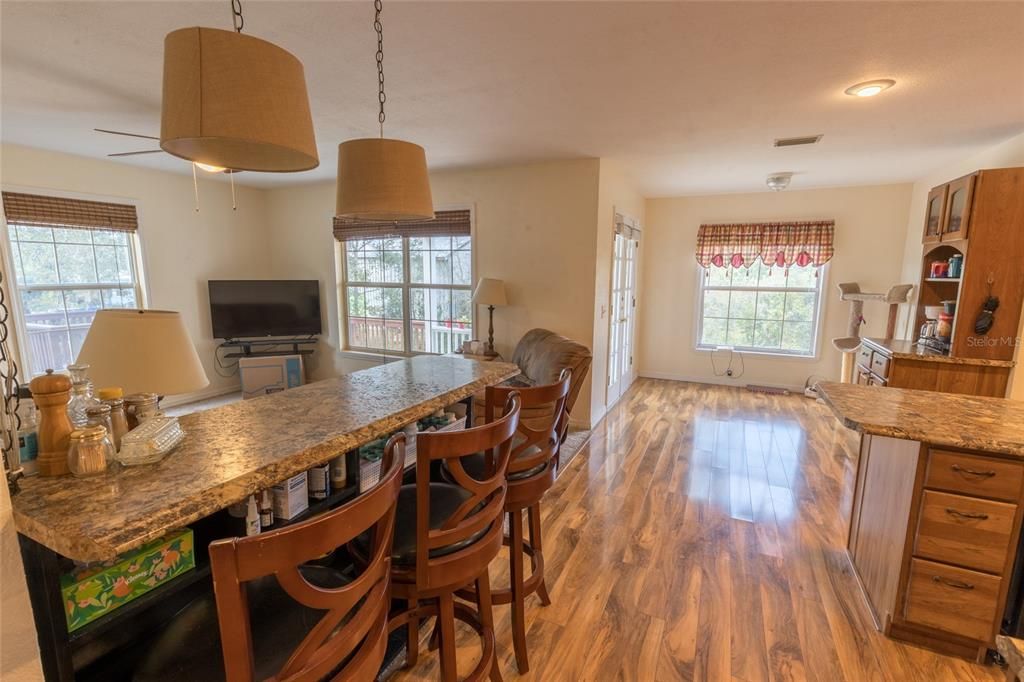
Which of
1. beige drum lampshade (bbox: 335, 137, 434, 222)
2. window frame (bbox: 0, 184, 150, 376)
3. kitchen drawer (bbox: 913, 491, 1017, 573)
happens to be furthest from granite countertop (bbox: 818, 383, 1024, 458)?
window frame (bbox: 0, 184, 150, 376)

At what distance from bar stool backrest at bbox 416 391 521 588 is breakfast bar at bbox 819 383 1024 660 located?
4.35ft

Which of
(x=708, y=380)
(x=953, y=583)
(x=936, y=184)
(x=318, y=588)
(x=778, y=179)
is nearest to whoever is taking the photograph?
(x=318, y=588)

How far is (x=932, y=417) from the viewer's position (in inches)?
68.2

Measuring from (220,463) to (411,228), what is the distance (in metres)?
4.13

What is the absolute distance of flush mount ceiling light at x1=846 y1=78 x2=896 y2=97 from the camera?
2.24 meters

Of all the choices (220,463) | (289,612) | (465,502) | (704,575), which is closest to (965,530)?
(704,575)

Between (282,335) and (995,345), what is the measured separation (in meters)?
6.32

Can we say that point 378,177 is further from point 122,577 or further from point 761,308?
point 761,308

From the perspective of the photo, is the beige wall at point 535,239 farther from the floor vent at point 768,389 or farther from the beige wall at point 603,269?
the floor vent at point 768,389

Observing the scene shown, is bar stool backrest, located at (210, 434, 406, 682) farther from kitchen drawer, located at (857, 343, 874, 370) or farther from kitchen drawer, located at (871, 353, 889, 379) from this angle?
kitchen drawer, located at (857, 343, 874, 370)

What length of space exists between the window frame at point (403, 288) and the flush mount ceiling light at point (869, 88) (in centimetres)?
301

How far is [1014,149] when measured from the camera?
3070 mm

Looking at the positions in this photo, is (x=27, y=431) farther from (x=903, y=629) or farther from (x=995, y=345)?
(x=995, y=345)

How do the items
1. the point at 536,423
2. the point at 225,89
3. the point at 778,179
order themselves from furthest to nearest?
the point at 778,179 → the point at 536,423 → the point at 225,89
